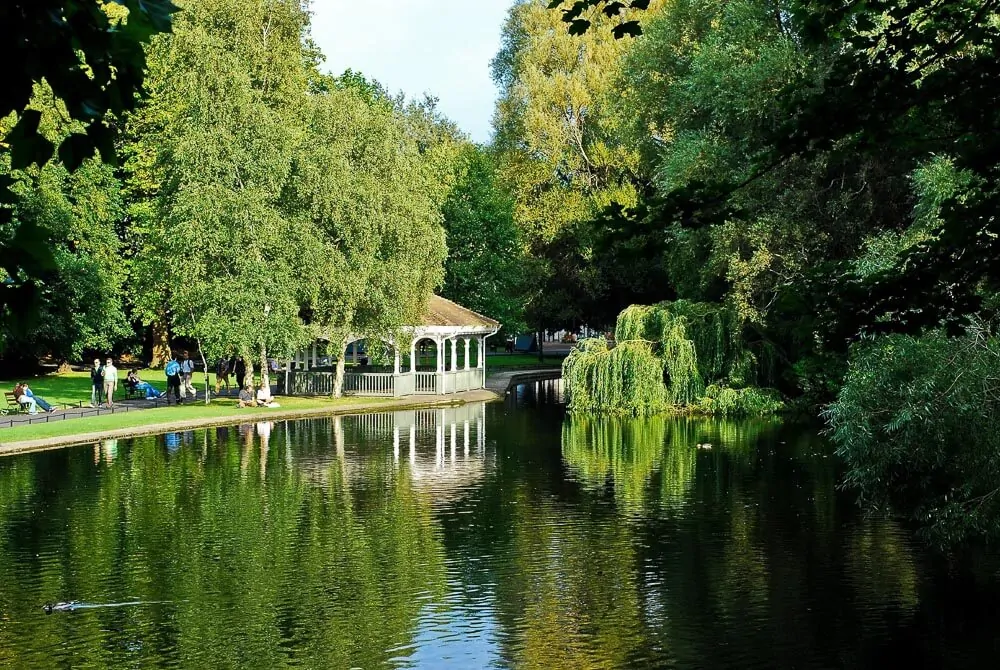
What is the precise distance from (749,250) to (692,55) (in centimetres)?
893

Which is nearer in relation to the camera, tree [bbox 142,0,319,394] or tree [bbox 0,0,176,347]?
tree [bbox 0,0,176,347]

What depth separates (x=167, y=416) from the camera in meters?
37.2

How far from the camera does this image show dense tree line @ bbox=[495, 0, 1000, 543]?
930 cm

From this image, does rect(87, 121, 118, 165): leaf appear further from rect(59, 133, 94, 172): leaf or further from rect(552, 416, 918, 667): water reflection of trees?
rect(552, 416, 918, 667): water reflection of trees

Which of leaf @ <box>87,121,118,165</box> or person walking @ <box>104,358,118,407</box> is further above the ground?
leaf @ <box>87,121,118,165</box>

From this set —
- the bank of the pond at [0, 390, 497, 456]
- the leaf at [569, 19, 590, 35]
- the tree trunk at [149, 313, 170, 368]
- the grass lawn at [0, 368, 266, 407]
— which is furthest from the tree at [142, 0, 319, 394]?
the leaf at [569, 19, 590, 35]

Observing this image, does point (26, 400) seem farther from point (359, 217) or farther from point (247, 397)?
point (359, 217)

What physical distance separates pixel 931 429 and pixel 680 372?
77.7 ft

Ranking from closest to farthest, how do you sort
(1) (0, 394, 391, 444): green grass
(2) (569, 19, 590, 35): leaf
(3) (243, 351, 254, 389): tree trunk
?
1. (2) (569, 19, 590, 35): leaf
2. (1) (0, 394, 391, 444): green grass
3. (3) (243, 351, 254, 389): tree trunk

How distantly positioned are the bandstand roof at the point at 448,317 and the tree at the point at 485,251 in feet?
36.1

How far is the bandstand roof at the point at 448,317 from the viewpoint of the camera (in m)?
49.4

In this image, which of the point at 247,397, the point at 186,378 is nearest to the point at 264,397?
the point at 247,397

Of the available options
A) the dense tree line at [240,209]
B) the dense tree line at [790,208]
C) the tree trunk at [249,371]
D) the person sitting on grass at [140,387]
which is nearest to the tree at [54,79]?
the dense tree line at [790,208]

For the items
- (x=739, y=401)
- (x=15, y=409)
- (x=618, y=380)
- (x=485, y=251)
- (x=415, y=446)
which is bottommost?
(x=415, y=446)
